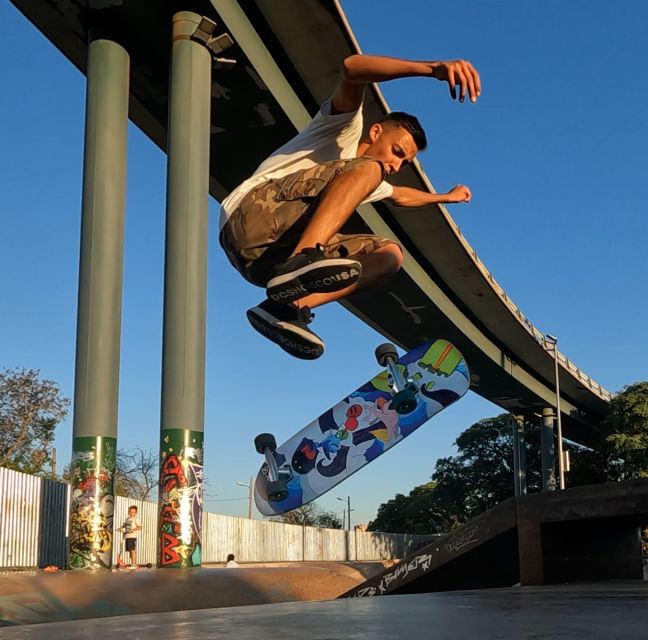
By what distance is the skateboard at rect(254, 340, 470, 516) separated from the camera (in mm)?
22406

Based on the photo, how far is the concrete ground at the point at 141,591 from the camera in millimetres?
3551

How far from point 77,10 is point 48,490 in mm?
7436

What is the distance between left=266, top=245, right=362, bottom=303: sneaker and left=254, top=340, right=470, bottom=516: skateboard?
18147mm

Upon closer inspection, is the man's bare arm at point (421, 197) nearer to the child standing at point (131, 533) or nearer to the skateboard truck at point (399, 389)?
the child standing at point (131, 533)

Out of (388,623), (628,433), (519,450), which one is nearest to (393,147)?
(388,623)

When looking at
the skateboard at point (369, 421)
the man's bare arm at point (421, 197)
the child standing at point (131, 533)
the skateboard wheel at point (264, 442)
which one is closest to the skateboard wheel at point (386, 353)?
the skateboard at point (369, 421)

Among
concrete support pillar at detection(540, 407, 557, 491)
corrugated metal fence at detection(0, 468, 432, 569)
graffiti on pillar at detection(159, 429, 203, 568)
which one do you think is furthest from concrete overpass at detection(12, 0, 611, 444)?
concrete support pillar at detection(540, 407, 557, 491)

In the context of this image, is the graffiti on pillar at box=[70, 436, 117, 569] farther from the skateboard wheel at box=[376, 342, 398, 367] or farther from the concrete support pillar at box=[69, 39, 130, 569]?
the skateboard wheel at box=[376, 342, 398, 367]

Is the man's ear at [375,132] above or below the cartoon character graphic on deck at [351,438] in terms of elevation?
above

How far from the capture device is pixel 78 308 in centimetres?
1014

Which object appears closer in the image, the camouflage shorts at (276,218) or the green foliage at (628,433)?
the camouflage shorts at (276,218)

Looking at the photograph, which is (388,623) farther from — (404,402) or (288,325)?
(404,402)

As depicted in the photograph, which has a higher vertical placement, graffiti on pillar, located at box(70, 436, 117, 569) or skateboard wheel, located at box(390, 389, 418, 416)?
skateboard wheel, located at box(390, 389, 418, 416)

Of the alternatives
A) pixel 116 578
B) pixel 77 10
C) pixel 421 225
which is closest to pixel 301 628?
pixel 116 578
